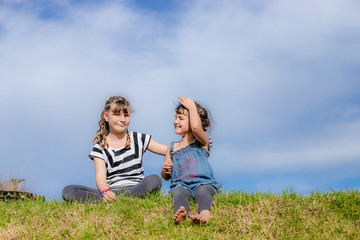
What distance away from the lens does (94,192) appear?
23.0 feet

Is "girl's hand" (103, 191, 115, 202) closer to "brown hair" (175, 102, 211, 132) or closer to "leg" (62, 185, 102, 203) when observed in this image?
"leg" (62, 185, 102, 203)

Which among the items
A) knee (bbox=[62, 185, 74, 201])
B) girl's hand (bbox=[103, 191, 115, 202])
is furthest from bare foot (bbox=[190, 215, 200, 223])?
knee (bbox=[62, 185, 74, 201])

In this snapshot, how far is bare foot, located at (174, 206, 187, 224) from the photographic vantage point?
5086 millimetres

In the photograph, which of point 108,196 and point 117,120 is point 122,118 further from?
point 108,196

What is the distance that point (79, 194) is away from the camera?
6.82m

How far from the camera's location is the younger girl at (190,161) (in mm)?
5645

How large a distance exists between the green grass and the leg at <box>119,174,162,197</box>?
0.90ft

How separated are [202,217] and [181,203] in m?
0.38

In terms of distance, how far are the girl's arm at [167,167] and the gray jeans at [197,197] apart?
627 mm

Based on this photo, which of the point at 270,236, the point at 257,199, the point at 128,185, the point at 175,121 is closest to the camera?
the point at 270,236

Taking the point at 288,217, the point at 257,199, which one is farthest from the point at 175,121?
the point at 288,217

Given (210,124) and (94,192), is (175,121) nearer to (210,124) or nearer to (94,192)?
(210,124)

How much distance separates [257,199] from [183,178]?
1142 mm

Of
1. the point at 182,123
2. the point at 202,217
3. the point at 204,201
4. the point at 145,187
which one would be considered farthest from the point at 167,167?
the point at 202,217
